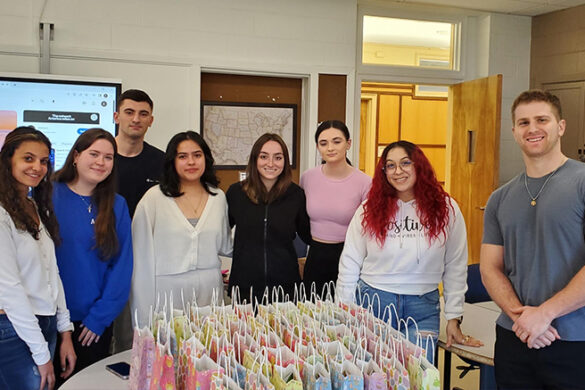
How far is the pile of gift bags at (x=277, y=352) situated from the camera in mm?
1172

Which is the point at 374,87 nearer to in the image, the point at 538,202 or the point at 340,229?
the point at 340,229

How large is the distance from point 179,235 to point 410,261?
96cm

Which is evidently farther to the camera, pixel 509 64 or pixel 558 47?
pixel 509 64

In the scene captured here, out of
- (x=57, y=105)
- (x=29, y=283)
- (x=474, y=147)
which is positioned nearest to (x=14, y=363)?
(x=29, y=283)

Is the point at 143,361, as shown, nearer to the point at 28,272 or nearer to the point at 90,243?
the point at 28,272

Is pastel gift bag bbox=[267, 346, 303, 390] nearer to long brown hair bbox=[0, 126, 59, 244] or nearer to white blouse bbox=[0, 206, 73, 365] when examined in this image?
white blouse bbox=[0, 206, 73, 365]

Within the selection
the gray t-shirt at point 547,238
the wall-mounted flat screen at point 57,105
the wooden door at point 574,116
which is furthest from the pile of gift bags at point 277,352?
the wooden door at point 574,116

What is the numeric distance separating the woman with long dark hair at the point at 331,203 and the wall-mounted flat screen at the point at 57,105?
219cm

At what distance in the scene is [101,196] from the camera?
6.76 feet

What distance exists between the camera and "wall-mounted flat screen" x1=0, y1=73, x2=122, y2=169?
386 cm

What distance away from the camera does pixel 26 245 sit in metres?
1.76

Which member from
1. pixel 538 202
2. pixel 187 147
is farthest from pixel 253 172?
pixel 538 202

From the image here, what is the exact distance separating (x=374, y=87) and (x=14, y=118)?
463cm

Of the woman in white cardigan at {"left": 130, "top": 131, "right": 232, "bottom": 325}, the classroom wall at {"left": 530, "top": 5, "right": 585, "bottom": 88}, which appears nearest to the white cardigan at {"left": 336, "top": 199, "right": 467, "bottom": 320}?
the woman in white cardigan at {"left": 130, "top": 131, "right": 232, "bottom": 325}
